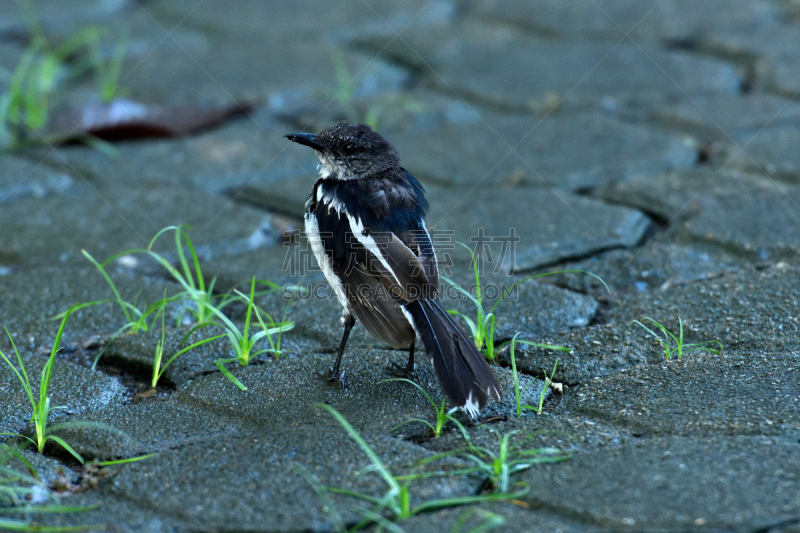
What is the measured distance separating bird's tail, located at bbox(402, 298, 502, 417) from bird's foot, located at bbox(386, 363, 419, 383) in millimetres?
166

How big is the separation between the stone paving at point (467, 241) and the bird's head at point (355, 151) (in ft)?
1.91

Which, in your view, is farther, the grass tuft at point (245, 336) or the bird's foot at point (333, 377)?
the grass tuft at point (245, 336)

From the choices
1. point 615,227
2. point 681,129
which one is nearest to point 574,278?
point 615,227

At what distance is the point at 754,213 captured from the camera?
3.99 meters

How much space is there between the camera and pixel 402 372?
9.48 ft

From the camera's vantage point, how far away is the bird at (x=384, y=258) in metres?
2.63

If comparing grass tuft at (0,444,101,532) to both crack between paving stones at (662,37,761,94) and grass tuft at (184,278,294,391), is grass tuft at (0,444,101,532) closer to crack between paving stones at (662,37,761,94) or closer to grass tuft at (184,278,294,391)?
grass tuft at (184,278,294,391)

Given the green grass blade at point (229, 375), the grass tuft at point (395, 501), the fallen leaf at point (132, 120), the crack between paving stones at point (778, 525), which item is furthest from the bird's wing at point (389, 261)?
the fallen leaf at point (132, 120)

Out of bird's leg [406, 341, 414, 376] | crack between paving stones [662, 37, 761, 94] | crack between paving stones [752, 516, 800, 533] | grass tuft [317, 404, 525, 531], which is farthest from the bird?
crack between paving stones [662, 37, 761, 94]

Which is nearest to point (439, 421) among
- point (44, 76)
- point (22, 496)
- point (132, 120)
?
point (22, 496)

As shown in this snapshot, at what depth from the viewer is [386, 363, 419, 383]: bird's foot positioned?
283cm

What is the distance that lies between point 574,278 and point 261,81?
3335 mm

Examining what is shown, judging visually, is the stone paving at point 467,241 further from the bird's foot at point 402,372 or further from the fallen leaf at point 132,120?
the fallen leaf at point 132,120

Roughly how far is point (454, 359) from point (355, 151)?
1.34 meters
